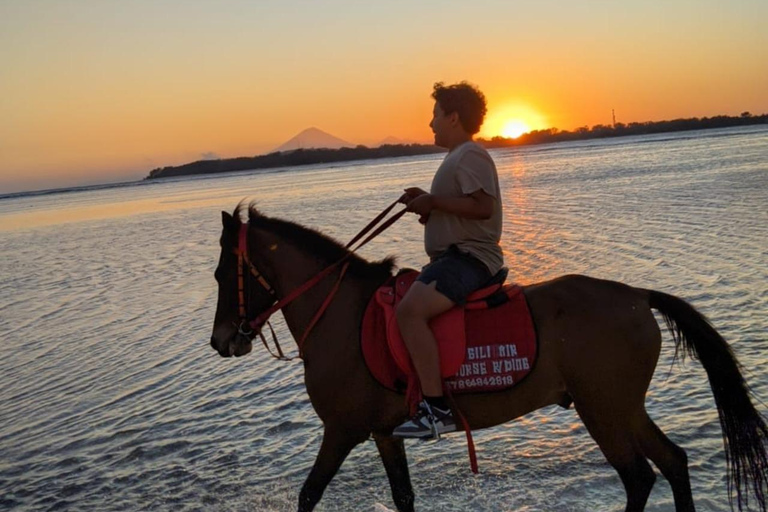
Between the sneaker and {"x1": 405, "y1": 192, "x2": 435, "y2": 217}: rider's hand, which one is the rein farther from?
the sneaker

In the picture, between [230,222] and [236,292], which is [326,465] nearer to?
[236,292]

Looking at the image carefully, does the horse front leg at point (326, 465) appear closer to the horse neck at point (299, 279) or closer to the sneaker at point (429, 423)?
the sneaker at point (429, 423)

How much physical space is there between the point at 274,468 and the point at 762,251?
10.7 m

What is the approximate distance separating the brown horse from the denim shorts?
41cm

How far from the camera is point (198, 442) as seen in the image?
288 inches

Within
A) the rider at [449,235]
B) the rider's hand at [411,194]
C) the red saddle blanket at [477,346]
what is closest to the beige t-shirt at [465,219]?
the rider at [449,235]

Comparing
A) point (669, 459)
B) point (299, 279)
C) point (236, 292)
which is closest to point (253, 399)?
point (236, 292)

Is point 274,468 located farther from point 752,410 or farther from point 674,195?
point 674,195

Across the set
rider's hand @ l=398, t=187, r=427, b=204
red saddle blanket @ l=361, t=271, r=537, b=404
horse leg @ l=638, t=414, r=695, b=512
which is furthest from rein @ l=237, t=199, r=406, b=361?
horse leg @ l=638, t=414, r=695, b=512

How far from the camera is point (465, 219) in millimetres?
4504

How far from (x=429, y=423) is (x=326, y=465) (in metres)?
0.74

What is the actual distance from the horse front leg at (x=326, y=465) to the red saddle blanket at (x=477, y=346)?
463mm

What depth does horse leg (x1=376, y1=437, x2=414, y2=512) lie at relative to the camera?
495 cm

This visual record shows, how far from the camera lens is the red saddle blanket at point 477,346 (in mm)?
4462
